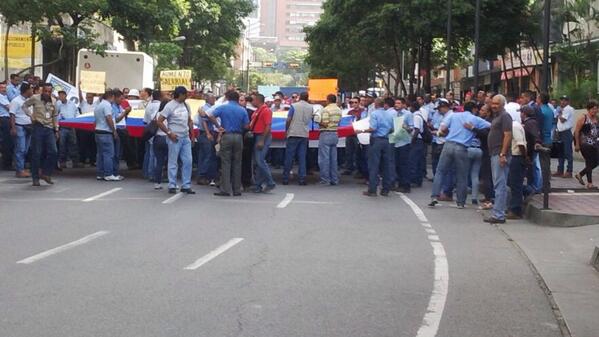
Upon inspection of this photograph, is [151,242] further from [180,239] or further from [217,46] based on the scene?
[217,46]

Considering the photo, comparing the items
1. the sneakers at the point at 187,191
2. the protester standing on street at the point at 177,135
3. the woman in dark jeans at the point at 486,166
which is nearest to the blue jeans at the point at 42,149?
the protester standing on street at the point at 177,135

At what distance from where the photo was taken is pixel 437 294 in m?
8.16

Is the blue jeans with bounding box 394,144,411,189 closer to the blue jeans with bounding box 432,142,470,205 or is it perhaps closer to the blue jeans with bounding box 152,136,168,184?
the blue jeans with bounding box 432,142,470,205

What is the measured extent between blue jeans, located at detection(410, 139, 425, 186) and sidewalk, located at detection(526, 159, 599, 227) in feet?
8.81

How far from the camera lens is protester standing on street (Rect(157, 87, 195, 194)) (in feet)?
51.6

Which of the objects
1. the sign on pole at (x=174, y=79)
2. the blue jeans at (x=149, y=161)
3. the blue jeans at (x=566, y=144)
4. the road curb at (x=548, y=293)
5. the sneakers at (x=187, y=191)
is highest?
the sign on pole at (x=174, y=79)

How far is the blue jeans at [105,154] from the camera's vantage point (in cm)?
1752

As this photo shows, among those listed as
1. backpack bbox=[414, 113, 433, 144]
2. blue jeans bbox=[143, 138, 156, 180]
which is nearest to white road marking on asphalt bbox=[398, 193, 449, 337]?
backpack bbox=[414, 113, 433, 144]

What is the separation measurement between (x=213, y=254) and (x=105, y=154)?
844 cm

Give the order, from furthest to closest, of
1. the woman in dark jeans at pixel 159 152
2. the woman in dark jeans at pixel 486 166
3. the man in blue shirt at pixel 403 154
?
the man in blue shirt at pixel 403 154 → the woman in dark jeans at pixel 159 152 → the woman in dark jeans at pixel 486 166

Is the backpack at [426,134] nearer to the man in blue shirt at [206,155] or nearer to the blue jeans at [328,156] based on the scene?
the blue jeans at [328,156]

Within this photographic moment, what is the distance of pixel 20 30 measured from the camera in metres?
36.8

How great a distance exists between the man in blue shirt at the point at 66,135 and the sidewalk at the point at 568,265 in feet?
33.9

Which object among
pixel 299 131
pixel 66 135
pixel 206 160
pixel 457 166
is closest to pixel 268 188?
pixel 206 160
